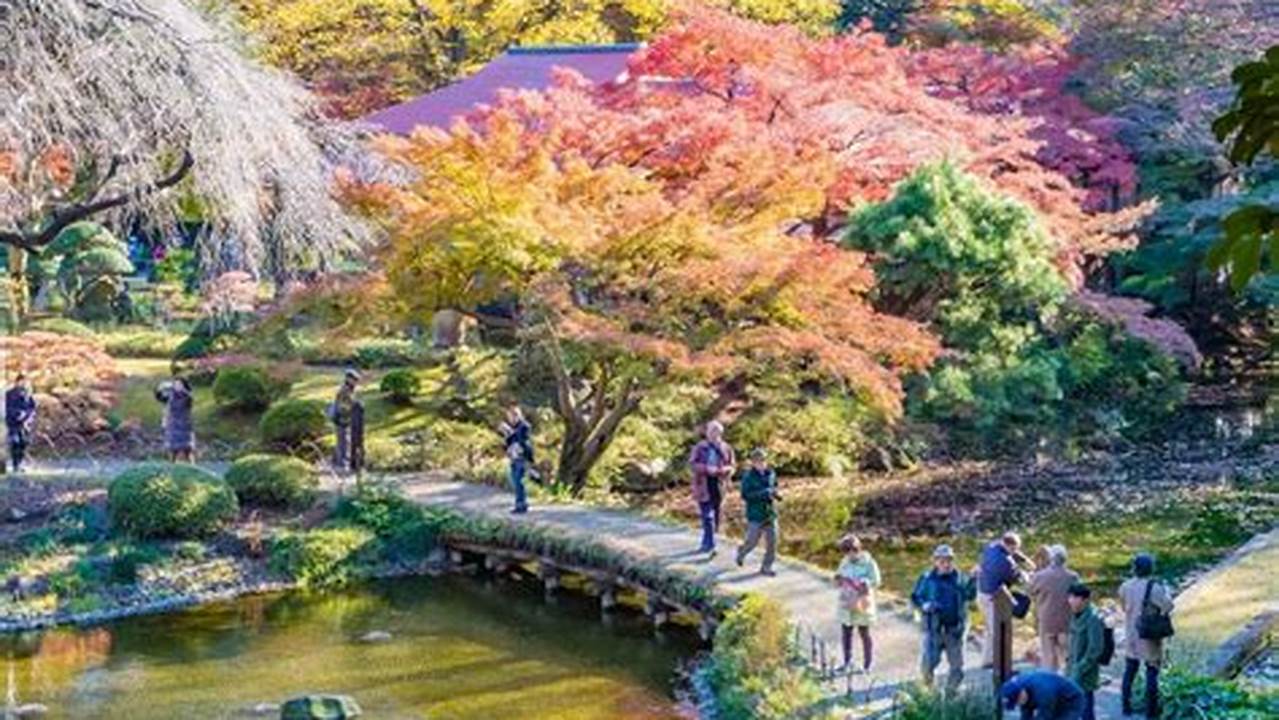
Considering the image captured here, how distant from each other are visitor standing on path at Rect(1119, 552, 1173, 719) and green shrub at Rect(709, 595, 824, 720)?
7.23 feet

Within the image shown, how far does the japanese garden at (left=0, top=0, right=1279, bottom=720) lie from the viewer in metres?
12.2

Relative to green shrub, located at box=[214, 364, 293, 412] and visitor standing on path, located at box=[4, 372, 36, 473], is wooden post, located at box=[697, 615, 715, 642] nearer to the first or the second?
visitor standing on path, located at box=[4, 372, 36, 473]

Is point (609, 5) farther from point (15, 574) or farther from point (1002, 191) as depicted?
point (15, 574)

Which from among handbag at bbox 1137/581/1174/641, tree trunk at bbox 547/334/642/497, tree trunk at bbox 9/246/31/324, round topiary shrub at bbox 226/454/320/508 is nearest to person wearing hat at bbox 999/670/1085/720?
handbag at bbox 1137/581/1174/641

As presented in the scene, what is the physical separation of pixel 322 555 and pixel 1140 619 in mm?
10297

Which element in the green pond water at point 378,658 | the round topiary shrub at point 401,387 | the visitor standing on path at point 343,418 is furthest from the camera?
the round topiary shrub at point 401,387

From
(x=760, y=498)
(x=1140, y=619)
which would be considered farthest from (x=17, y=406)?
(x=1140, y=619)

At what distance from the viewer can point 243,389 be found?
80.3 ft

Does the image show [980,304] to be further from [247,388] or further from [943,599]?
[943,599]

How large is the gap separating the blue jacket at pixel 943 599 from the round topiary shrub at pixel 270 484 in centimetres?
995

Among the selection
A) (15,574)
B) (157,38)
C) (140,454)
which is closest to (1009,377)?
(140,454)

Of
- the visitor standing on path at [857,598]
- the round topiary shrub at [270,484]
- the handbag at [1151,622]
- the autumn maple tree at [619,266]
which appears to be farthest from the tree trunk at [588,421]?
the handbag at [1151,622]

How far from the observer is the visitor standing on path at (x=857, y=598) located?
12883 mm

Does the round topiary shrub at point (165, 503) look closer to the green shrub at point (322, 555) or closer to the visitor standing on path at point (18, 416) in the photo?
the green shrub at point (322, 555)
